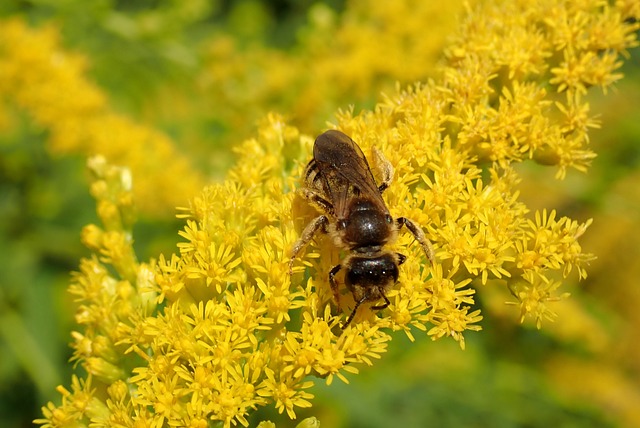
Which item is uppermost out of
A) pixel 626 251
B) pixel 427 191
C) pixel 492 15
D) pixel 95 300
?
pixel 492 15

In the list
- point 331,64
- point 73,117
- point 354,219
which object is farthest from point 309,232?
point 73,117

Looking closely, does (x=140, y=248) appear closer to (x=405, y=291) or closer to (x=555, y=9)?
(x=405, y=291)

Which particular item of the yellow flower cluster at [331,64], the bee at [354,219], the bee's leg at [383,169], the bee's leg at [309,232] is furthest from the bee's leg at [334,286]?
the yellow flower cluster at [331,64]

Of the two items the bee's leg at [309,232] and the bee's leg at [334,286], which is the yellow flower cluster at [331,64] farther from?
the bee's leg at [334,286]

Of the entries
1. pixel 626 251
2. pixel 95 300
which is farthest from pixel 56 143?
pixel 626 251

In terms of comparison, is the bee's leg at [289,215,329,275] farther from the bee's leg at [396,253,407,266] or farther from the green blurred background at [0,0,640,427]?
the green blurred background at [0,0,640,427]

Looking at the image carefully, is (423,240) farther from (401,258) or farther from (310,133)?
(310,133)

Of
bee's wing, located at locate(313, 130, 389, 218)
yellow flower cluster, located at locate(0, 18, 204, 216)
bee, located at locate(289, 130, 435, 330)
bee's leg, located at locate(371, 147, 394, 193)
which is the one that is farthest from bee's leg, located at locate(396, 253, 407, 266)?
yellow flower cluster, located at locate(0, 18, 204, 216)
